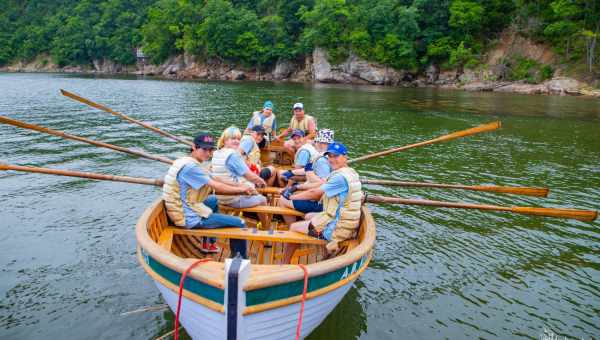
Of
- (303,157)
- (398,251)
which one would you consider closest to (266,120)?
(303,157)

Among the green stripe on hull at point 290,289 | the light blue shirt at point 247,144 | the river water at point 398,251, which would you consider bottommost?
the river water at point 398,251

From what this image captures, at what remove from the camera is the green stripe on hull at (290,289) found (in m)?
4.18

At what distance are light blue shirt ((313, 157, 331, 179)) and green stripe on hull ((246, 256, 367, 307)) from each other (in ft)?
9.15

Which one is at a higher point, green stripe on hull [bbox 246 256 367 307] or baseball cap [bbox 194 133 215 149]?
baseball cap [bbox 194 133 215 149]

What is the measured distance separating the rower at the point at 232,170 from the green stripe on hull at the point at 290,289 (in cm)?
298

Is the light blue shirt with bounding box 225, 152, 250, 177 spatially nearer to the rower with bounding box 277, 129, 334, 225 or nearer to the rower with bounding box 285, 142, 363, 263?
the rower with bounding box 277, 129, 334, 225

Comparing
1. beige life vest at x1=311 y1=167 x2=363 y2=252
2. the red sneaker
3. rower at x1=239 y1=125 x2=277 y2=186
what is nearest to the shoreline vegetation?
rower at x1=239 y1=125 x2=277 y2=186

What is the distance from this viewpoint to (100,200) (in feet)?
36.7

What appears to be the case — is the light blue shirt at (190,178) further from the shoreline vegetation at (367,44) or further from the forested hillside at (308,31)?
the forested hillside at (308,31)

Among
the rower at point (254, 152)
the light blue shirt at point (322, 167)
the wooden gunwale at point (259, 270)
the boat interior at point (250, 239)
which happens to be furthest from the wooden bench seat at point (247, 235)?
the rower at point (254, 152)

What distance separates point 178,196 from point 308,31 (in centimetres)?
6581

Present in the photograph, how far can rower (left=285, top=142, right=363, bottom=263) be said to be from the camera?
566 cm

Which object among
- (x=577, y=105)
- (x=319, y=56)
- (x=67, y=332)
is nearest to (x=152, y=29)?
(x=319, y=56)

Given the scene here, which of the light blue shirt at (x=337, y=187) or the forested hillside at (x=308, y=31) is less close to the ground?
the forested hillside at (x=308, y=31)
